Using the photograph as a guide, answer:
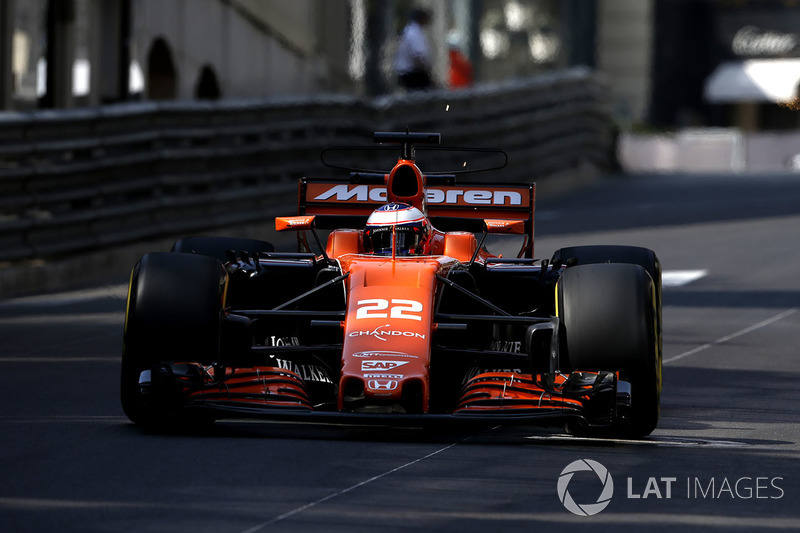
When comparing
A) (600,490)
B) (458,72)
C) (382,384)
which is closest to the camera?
(600,490)

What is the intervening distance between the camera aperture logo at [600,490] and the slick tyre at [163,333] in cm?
189

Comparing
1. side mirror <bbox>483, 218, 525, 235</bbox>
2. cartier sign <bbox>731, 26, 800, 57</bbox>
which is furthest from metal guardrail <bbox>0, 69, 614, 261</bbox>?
cartier sign <bbox>731, 26, 800, 57</bbox>

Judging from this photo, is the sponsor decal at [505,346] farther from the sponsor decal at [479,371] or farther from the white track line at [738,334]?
the white track line at [738,334]

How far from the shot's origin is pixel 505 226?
10141 mm

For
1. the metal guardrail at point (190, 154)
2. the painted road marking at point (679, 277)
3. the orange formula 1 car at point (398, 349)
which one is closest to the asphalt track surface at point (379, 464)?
the orange formula 1 car at point (398, 349)

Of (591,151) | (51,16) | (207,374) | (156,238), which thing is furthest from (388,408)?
(591,151)

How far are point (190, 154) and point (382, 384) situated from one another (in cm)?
966

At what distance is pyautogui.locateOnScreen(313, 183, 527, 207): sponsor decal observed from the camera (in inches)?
414

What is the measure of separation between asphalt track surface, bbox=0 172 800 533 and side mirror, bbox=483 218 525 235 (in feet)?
4.37

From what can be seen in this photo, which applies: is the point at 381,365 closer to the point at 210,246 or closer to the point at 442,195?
the point at 210,246

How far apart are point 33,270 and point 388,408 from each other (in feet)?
24.6

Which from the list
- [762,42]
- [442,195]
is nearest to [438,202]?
[442,195]

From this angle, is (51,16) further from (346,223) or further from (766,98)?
(766,98)

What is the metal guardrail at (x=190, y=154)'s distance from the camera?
14.7m
